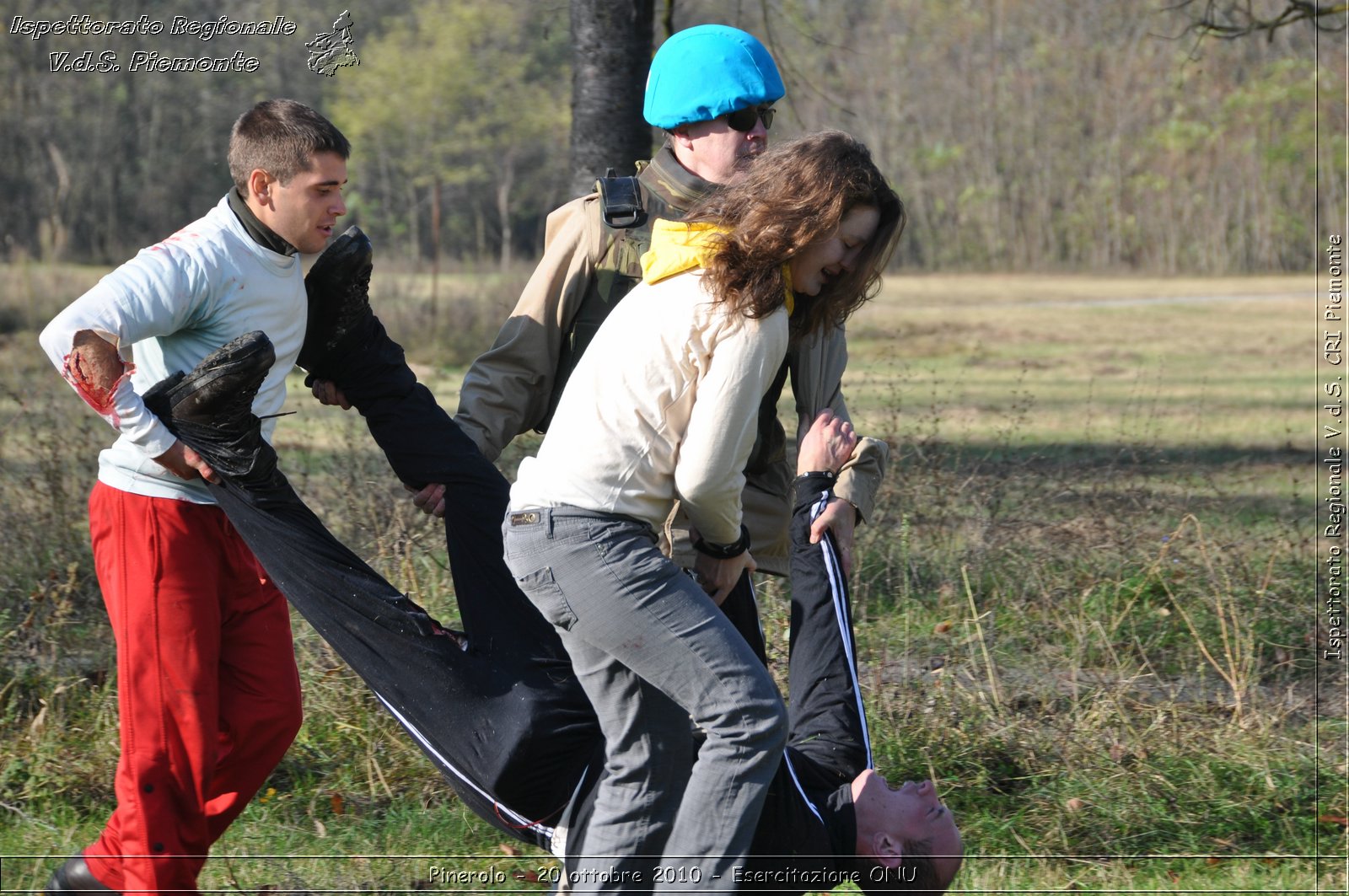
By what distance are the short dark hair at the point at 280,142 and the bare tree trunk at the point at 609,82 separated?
126 inches

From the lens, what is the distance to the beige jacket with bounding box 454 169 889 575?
3482mm

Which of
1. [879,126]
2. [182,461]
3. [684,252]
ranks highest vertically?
[684,252]

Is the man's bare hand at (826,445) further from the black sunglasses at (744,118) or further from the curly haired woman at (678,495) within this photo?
the black sunglasses at (744,118)

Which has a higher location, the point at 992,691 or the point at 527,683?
the point at 527,683

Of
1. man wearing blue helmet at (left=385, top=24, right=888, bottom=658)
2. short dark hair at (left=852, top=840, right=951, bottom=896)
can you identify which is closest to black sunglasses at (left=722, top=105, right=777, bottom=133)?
man wearing blue helmet at (left=385, top=24, right=888, bottom=658)

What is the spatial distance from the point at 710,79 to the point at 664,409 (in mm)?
991

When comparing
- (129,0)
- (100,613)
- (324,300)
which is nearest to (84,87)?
(129,0)

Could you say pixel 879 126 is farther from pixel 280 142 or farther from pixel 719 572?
pixel 719 572

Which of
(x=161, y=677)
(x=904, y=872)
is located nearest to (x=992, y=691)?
(x=904, y=872)

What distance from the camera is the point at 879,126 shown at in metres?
35.7

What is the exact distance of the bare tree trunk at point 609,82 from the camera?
21.1ft

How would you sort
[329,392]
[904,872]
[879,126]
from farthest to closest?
[879,126] < [329,392] < [904,872]

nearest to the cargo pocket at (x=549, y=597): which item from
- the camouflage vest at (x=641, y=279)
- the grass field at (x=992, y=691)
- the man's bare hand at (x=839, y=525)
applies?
the camouflage vest at (x=641, y=279)

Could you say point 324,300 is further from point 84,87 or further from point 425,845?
point 84,87
